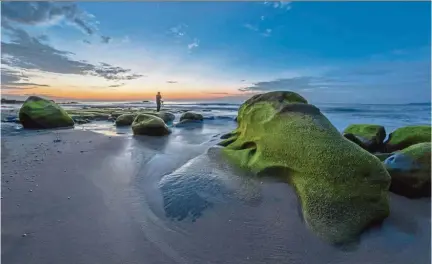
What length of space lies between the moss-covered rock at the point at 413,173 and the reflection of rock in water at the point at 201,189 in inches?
91.0

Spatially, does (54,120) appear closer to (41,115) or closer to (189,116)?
(41,115)

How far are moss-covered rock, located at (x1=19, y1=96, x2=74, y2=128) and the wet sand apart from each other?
24.2ft

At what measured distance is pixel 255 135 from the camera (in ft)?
19.5

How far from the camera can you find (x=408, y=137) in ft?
23.3

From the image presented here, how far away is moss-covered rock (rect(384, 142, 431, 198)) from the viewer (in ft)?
13.3

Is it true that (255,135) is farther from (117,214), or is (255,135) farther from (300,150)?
(117,214)

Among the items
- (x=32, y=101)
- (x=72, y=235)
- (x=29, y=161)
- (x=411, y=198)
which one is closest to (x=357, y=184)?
(x=411, y=198)

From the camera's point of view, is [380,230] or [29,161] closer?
[380,230]

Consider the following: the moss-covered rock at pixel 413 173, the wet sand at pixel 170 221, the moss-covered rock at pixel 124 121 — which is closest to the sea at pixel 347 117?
the moss-covered rock at pixel 124 121

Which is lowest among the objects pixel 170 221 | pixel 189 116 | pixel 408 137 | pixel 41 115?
pixel 170 221

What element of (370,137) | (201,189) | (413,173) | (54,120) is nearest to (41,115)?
(54,120)

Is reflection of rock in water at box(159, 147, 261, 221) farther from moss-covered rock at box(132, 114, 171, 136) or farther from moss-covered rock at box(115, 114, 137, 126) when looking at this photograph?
moss-covered rock at box(115, 114, 137, 126)

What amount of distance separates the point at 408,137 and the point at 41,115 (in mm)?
13810

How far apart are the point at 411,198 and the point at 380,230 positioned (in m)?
1.50
